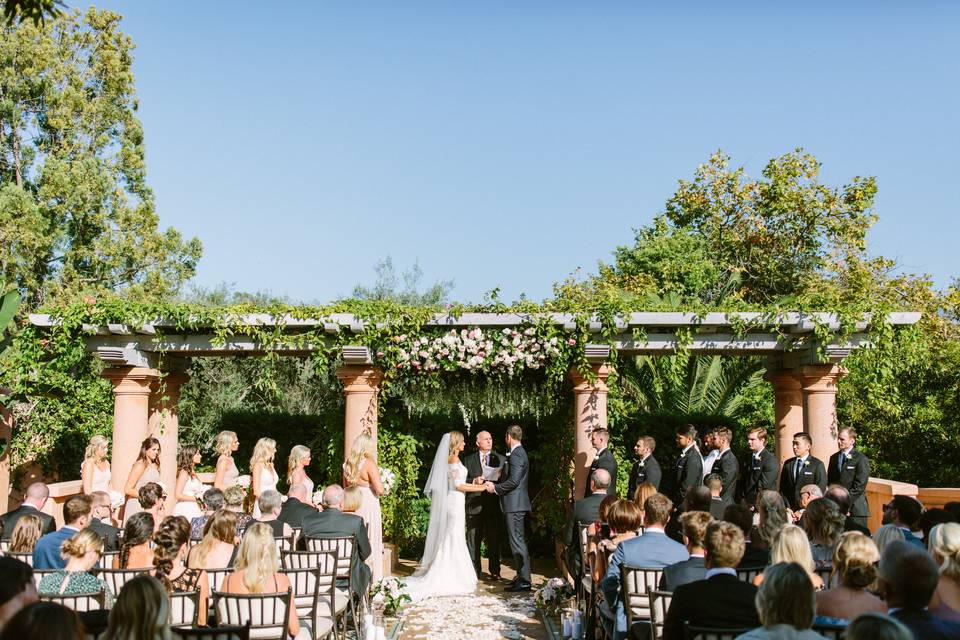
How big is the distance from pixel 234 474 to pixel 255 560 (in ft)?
16.7

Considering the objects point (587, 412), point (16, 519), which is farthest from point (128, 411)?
point (587, 412)

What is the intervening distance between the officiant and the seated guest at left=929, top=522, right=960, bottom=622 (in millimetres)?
Result: 6290

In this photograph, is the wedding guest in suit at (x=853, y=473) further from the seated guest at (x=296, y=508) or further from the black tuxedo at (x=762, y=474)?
the seated guest at (x=296, y=508)

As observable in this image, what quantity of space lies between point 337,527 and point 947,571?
4618 mm

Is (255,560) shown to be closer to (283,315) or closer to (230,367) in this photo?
(283,315)

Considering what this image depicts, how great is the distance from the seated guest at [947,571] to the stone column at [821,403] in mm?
5725

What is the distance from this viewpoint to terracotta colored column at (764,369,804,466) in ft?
35.7

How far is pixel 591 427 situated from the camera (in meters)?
10.1

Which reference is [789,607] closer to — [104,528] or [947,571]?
[947,571]


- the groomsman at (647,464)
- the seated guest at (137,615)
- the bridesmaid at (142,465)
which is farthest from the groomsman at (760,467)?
the seated guest at (137,615)

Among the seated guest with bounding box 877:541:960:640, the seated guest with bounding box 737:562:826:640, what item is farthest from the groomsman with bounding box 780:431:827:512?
the seated guest with bounding box 737:562:826:640

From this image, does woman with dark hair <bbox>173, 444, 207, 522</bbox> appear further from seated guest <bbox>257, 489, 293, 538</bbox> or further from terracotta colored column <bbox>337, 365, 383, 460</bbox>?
seated guest <bbox>257, 489, 293, 538</bbox>

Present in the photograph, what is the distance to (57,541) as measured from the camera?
5.82 m

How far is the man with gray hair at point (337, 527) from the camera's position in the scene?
710 centimetres
